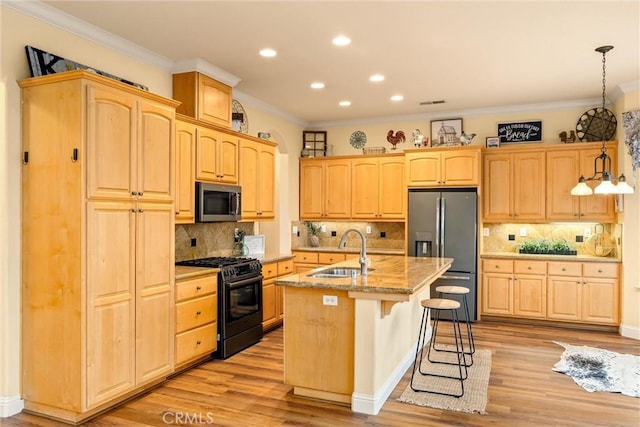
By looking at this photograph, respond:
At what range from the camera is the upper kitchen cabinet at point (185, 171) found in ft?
13.8

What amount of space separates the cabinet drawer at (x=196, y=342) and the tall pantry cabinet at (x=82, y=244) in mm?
468

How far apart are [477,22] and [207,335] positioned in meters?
3.58

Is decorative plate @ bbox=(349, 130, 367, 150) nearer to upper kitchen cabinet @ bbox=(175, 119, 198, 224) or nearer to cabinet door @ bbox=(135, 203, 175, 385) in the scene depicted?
upper kitchen cabinet @ bbox=(175, 119, 198, 224)

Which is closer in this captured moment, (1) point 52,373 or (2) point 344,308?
(1) point 52,373

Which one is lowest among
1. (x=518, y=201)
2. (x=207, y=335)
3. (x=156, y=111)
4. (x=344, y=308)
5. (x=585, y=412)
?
(x=585, y=412)

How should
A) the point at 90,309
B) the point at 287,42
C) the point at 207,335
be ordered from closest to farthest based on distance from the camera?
the point at 90,309
the point at 287,42
the point at 207,335

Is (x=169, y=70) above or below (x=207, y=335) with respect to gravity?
above

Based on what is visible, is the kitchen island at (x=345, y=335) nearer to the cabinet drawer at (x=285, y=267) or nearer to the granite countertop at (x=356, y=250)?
the cabinet drawer at (x=285, y=267)

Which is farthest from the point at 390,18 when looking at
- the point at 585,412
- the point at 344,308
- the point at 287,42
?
the point at 585,412

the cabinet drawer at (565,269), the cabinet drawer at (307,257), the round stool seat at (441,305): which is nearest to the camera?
the round stool seat at (441,305)

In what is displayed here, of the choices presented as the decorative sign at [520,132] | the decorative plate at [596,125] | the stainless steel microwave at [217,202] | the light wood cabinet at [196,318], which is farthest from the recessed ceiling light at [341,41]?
the decorative plate at [596,125]

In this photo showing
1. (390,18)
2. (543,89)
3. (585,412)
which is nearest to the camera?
(585,412)

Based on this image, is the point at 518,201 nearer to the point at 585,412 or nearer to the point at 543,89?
the point at 543,89

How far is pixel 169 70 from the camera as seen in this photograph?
14.7 feet
